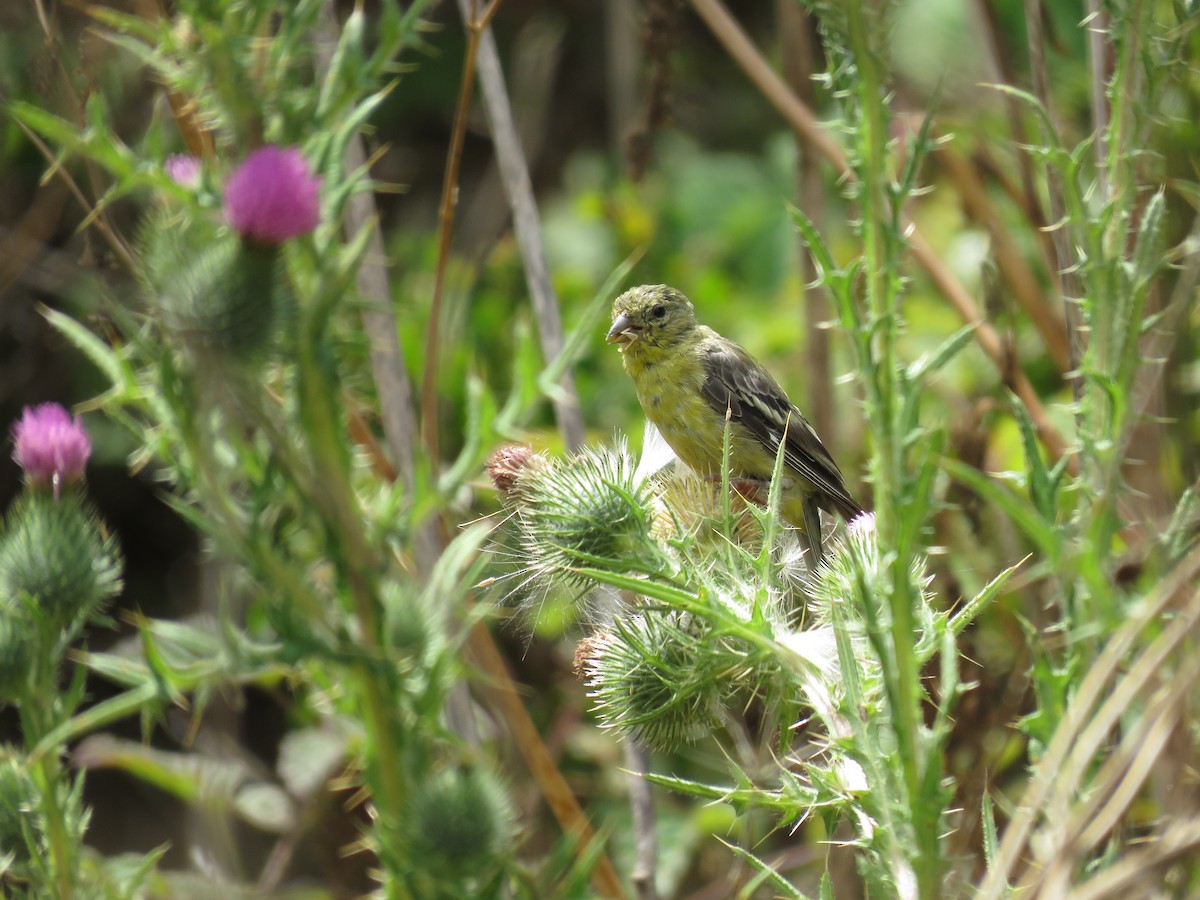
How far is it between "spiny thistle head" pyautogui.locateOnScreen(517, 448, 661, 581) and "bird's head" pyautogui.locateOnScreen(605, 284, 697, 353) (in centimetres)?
232

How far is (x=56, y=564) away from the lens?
6.81 ft

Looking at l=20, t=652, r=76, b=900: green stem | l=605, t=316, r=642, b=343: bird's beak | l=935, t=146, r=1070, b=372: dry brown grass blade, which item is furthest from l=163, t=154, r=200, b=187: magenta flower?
l=605, t=316, r=642, b=343: bird's beak

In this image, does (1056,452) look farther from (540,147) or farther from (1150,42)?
(540,147)

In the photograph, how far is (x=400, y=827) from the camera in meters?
1.62

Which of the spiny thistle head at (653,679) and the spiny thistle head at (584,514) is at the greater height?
the spiny thistle head at (584,514)

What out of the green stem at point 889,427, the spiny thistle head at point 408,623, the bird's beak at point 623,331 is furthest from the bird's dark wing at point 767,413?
the spiny thistle head at point 408,623

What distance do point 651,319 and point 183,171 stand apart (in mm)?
3406

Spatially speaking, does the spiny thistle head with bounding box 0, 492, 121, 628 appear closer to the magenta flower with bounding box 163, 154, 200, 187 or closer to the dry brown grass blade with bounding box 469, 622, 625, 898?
the magenta flower with bounding box 163, 154, 200, 187

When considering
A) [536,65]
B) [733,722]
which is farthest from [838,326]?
[536,65]

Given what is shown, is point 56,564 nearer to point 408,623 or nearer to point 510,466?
point 408,623

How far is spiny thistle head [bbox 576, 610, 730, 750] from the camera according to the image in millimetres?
2459

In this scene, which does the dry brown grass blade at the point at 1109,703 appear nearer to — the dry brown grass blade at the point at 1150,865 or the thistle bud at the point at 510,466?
the dry brown grass blade at the point at 1150,865

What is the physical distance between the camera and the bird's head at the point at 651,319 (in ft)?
16.8

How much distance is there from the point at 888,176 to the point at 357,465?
93 centimetres
